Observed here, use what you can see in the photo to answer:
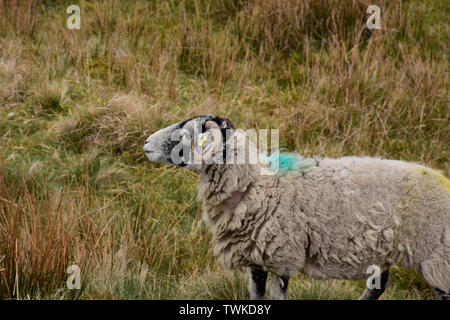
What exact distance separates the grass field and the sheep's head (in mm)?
760

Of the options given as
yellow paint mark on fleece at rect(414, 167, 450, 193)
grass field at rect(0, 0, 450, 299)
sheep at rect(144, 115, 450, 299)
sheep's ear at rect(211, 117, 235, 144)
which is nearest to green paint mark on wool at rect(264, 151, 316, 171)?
sheep at rect(144, 115, 450, 299)

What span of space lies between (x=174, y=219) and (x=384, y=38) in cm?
316

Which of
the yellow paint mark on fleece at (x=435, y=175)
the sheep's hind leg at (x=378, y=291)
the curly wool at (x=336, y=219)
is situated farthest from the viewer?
the sheep's hind leg at (x=378, y=291)

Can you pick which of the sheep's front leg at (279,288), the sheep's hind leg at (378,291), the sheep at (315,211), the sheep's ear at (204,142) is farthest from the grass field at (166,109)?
the sheep's ear at (204,142)

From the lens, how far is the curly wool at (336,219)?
2881 millimetres

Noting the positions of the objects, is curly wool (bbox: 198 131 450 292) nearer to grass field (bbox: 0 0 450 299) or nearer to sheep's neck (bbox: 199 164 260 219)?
sheep's neck (bbox: 199 164 260 219)

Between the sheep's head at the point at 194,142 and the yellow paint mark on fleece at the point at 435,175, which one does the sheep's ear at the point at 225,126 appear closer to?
the sheep's head at the point at 194,142

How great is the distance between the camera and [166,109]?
16.3 ft

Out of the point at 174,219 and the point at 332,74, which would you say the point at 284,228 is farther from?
the point at 332,74

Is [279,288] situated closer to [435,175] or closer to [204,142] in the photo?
[204,142]

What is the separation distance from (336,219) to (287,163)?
433 millimetres

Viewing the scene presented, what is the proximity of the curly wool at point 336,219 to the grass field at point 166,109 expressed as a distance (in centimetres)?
55

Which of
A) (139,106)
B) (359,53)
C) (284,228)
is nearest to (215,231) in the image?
(284,228)

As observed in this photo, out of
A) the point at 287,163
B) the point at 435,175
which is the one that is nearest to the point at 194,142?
the point at 287,163
